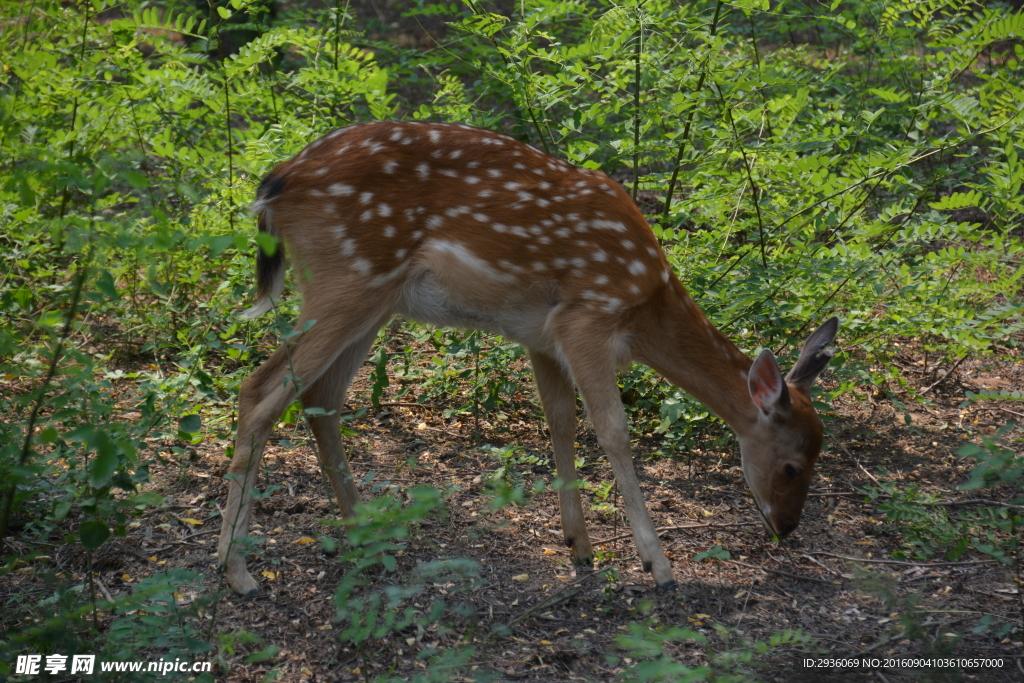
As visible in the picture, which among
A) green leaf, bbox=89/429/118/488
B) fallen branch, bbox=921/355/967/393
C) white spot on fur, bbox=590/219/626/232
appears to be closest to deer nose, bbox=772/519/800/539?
white spot on fur, bbox=590/219/626/232

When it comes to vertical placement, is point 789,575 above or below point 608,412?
below

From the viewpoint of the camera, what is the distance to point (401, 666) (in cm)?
321

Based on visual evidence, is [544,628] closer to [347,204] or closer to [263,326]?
[347,204]

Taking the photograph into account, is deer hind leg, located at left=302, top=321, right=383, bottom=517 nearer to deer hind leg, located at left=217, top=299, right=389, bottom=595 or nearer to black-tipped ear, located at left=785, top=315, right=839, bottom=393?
deer hind leg, located at left=217, top=299, right=389, bottom=595

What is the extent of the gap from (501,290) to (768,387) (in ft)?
4.28

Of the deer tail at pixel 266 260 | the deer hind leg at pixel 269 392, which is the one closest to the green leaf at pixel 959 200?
the deer hind leg at pixel 269 392

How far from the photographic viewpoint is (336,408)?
4266 mm

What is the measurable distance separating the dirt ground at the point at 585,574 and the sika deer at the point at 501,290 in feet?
0.80

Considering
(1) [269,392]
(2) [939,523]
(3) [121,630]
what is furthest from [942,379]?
(3) [121,630]

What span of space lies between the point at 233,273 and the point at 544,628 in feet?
8.43

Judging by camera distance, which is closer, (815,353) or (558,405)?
(815,353)

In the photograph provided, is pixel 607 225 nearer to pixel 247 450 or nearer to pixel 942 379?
pixel 247 450

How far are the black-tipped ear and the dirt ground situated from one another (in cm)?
84

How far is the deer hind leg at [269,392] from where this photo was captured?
144 inches
